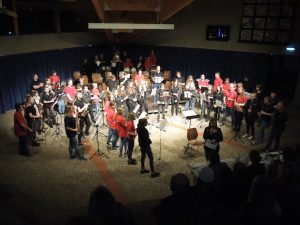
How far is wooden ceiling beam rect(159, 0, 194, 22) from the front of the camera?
14164 millimetres

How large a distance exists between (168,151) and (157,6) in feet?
25.2

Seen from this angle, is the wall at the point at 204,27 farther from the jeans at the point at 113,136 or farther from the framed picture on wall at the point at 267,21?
the jeans at the point at 113,136

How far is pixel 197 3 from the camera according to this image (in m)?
18.2

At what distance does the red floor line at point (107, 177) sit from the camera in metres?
7.55

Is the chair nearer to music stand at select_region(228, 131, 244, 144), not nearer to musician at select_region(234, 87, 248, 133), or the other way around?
music stand at select_region(228, 131, 244, 144)

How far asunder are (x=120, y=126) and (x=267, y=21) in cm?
1167

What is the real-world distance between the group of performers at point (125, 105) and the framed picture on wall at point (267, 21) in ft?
15.4

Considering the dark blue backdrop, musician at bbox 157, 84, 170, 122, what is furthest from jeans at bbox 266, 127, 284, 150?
the dark blue backdrop

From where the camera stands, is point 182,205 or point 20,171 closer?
point 182,205

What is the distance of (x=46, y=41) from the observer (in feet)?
54.3

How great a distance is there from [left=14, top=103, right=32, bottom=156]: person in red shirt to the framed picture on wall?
13052 mm

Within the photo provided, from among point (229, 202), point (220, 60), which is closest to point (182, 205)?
point (229, 202)

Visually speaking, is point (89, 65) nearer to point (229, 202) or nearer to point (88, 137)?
point (88, 137)

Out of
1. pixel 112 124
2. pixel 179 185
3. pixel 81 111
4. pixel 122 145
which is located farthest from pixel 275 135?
pixel 179 185
